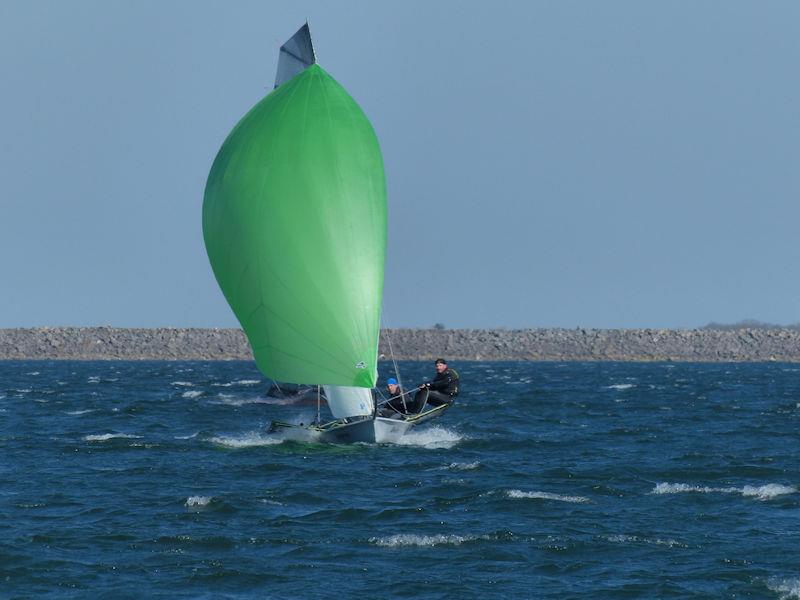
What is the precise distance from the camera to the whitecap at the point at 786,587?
1792 centimetres

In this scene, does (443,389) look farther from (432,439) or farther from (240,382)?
(240,382)

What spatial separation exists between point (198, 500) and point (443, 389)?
11.3m

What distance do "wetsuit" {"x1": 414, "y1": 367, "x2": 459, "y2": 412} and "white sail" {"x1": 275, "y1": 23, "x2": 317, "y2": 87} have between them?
813 cm

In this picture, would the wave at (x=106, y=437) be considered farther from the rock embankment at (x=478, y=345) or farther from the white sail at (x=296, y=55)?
the rock embankment at (x=478, y=345)

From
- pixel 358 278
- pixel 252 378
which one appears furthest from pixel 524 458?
pixel 252 378

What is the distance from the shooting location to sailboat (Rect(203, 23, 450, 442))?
31219 millimetres

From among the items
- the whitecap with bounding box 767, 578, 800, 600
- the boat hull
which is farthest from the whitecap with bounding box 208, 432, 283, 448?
the whitecap with bounding box 767, 578, 800, 600

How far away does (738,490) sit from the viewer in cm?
2664

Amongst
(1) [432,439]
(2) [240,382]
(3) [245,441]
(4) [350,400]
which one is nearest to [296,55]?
(4) [350,400]

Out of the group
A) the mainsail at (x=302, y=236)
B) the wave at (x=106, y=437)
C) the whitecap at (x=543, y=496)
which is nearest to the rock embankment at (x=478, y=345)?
the wave at (x=106, y=437)

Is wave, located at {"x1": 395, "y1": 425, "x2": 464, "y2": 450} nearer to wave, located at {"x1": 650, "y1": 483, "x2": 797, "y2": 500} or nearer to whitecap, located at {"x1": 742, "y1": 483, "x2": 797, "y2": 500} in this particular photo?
wave, located at {"x1": 650, "y1": 483, "x2": 797, "y2": 500}

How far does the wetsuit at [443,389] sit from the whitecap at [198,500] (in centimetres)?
1042

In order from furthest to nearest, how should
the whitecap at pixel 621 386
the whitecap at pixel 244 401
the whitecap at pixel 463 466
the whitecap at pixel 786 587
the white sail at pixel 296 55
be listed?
the whitecap at pixel 621 386 < the whitecap at pixel 244 401 < the white sail at pixel 296 55 < the whitecap at pixel 463 466 < the whitecap at pixel 786 587

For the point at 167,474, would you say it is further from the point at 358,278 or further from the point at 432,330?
the point at 432,330
